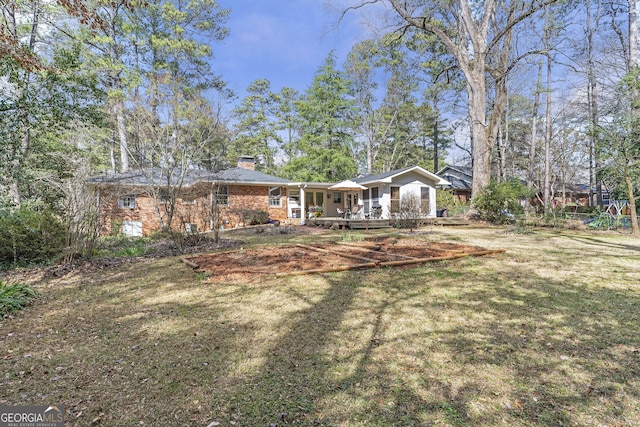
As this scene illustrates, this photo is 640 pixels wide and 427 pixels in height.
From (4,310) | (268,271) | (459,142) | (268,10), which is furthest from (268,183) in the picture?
A: (459,142)

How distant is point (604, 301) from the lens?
11.8 ft

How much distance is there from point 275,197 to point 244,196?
6.07 feet

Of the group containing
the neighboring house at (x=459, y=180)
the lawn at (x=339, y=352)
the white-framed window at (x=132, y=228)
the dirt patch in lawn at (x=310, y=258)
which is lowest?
the lawn at (x=339, y=352)

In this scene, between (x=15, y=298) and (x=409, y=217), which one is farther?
(x=409, y=217)

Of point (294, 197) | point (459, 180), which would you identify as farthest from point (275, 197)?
point (459, 180)

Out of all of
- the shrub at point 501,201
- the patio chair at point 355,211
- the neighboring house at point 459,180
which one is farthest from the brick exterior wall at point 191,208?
the neighboring house at point 459,180

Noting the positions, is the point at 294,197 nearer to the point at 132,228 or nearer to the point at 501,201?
the point at 132,228

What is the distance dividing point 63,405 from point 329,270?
3759 millimetres

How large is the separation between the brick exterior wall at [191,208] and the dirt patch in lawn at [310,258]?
4592 mm

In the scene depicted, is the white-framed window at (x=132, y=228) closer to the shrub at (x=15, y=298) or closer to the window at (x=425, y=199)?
the shrub at (x=15, y=298)

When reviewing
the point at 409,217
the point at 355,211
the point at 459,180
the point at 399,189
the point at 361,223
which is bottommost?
the point at 361,223

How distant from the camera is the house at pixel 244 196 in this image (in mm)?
14258

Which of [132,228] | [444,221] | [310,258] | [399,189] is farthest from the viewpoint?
[399,189]

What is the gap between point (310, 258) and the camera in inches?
252
